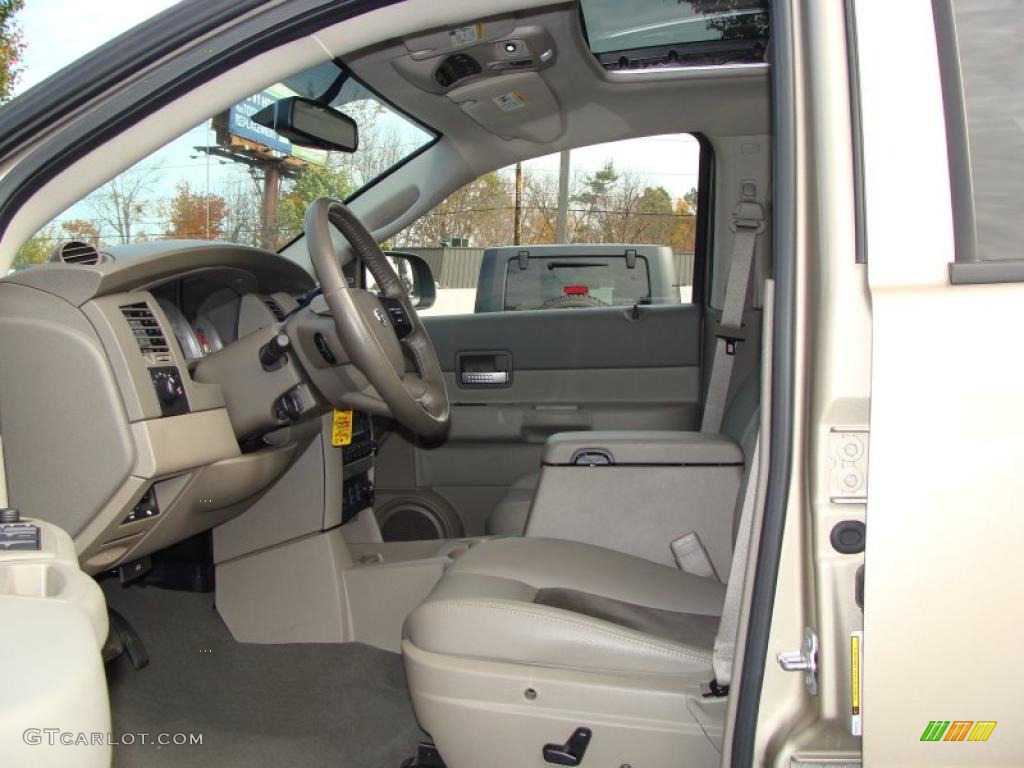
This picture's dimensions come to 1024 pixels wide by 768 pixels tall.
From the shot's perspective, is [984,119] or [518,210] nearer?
[984,119]

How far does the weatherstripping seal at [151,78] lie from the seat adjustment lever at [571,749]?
1221mm

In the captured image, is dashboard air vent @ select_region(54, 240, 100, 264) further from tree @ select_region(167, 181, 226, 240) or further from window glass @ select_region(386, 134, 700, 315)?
window glass @ select_region(386, 134, 700, 315)

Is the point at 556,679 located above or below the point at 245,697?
above

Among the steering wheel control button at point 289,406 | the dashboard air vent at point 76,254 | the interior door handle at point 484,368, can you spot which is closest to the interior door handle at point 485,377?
the interior door handle at point 484,368

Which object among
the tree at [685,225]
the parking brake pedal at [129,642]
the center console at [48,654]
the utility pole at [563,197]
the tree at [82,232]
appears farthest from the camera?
the tree at [685,225]

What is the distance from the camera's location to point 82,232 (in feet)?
6.70

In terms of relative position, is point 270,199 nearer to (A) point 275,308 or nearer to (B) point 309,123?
(A) point 275,308

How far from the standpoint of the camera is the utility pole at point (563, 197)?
3.17 metres

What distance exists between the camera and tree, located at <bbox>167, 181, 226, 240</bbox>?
243 centimetres

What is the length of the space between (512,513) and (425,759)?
37.2 inches

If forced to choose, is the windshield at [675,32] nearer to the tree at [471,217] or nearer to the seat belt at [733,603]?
the tree at [471,217]

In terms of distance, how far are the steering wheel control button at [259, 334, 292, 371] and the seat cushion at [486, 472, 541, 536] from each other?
2.95 feet

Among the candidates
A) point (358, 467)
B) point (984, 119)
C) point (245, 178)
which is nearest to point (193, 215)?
point (245, 178)

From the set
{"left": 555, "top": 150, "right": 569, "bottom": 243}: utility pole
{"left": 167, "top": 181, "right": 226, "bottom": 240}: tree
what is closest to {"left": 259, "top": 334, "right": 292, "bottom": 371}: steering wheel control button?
{"left": 167, "top": 181, "right": 226, "bottom": 240}: tree
